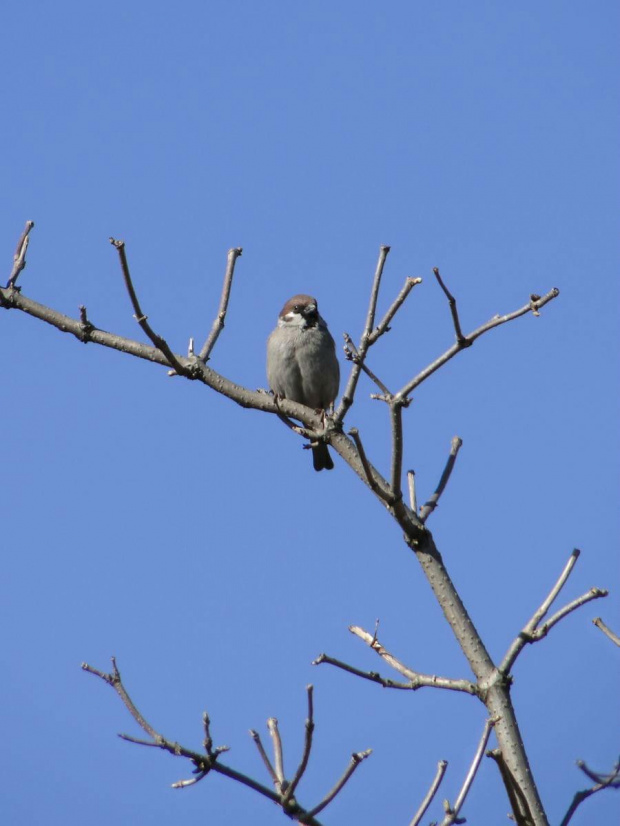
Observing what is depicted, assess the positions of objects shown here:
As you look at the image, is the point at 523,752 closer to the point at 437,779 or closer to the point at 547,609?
the point at 437,779

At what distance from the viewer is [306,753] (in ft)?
10.0

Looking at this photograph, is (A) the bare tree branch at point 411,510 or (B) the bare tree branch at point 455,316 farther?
(B) the bare tree branch at point 455,316

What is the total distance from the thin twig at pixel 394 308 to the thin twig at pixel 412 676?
1052 mm

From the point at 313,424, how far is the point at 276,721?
48.7 inches

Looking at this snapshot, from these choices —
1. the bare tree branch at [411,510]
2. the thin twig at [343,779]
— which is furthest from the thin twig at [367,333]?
the thin twig at [343,779]

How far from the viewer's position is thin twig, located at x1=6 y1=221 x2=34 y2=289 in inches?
177

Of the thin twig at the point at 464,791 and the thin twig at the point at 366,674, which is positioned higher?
the thin twig at the point at 366,674

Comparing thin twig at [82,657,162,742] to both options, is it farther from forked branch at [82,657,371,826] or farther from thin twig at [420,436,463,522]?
thin twig at [420,436,463,522]

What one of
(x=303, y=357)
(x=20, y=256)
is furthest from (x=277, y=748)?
(x=303, y=357)

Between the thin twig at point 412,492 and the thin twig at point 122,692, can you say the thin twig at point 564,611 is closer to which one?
the thin twig at point 412,492

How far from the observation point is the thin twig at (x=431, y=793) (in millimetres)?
2928

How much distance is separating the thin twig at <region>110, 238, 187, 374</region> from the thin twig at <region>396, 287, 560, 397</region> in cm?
108

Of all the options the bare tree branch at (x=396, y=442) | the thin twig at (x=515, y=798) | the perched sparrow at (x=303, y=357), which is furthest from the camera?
the perched sparrow at (x=303, y=357)

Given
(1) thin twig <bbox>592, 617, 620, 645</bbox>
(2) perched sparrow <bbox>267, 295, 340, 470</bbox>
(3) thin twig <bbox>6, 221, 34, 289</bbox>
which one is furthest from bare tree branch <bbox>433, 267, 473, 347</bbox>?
(2) perched sparrow <bbox>267, 295, 340, 470</bbox>
